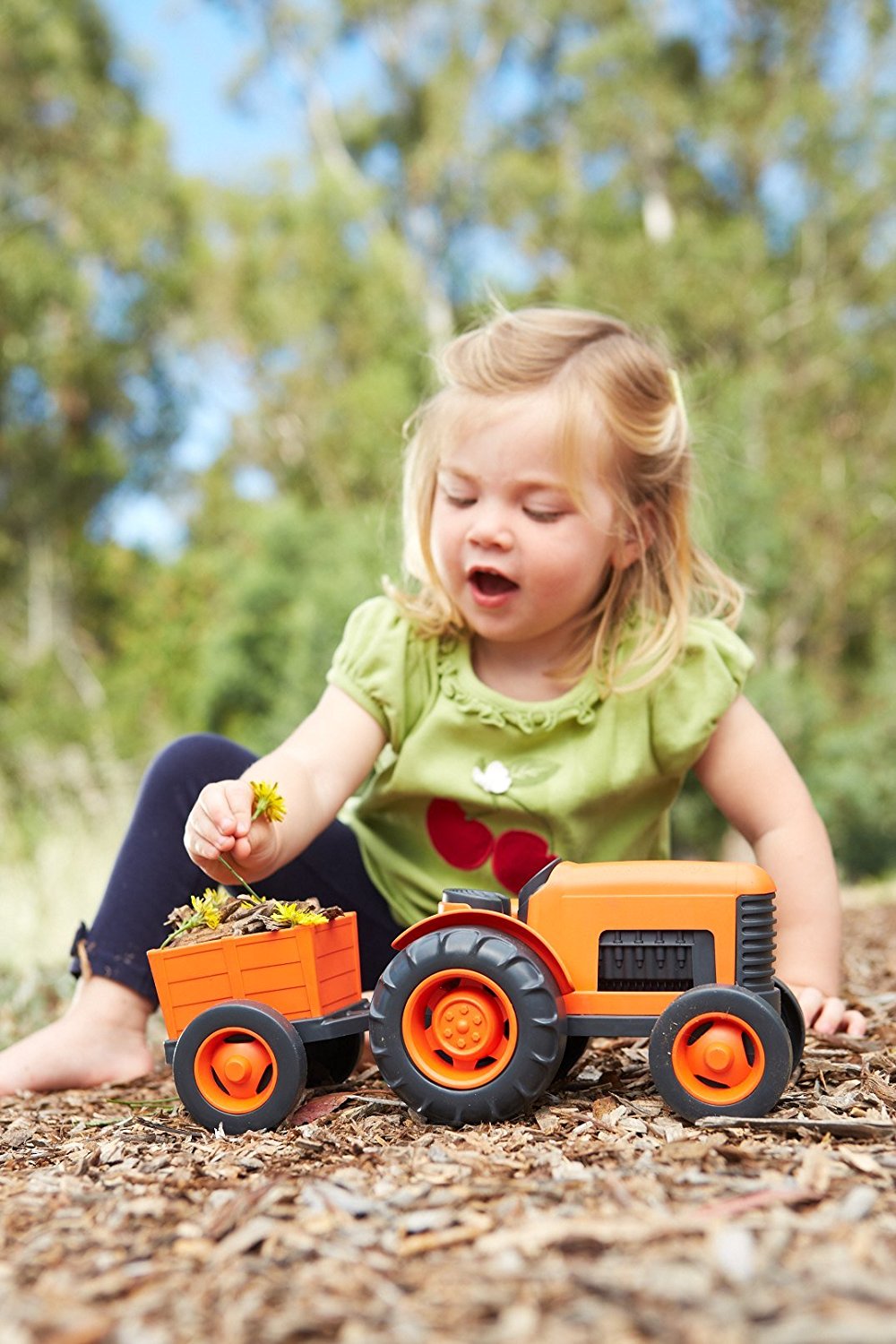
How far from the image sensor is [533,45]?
18734 mm

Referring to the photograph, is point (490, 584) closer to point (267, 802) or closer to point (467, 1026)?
point (267, 802)

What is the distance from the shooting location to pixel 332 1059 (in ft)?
7.15

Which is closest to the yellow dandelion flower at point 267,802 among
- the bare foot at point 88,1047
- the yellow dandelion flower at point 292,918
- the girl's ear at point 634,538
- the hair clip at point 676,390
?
the yellow dandelion flower at point 292,918

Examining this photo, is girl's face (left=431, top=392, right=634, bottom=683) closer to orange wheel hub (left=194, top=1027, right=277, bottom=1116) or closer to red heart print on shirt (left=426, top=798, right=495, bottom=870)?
red heart print on shirt (left=426, top=798, right=495, bottom=870)

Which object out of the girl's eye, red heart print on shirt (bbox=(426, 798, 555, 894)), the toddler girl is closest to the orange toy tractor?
the toddler girl

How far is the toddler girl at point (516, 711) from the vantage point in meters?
2.48

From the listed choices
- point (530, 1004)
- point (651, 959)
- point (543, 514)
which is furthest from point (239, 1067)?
point (543, 514)

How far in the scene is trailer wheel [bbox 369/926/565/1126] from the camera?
177 centimetres

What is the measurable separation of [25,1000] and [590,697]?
216 cm

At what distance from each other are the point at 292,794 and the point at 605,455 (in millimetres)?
910

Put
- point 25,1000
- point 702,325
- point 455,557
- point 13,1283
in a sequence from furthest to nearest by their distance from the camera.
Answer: point 702,325 < point 25,1000 < point 455,557 < point 13,1283

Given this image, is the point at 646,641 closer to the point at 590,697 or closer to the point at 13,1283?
the point at 590,697

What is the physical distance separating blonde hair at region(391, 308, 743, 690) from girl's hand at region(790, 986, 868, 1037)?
26.4 inches

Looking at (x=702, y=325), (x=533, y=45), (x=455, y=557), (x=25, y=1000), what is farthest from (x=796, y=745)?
(x=533, y=45)
